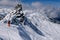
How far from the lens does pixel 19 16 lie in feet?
502

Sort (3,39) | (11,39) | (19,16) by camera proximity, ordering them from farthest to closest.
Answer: (19,16) < (11,39) < (3,39)

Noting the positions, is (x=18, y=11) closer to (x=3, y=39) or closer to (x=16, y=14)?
(x=16, y=14)

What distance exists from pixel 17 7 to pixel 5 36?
376 feet

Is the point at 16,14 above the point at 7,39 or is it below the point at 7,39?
below

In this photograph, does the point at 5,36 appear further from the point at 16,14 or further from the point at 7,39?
the point at 16,14

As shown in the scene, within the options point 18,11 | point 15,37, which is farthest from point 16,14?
point 15,37

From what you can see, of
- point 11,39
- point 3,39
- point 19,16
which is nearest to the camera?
point 3,39

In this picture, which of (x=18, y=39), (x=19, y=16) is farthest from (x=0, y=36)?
(x=19, y=16)

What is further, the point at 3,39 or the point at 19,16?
the point at 19,16

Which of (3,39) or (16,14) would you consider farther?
(16,14)

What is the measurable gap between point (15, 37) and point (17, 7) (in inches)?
4416

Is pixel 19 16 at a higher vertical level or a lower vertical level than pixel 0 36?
lower

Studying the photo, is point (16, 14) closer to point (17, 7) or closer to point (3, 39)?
point (17, 7)

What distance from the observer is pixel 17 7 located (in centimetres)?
15362
